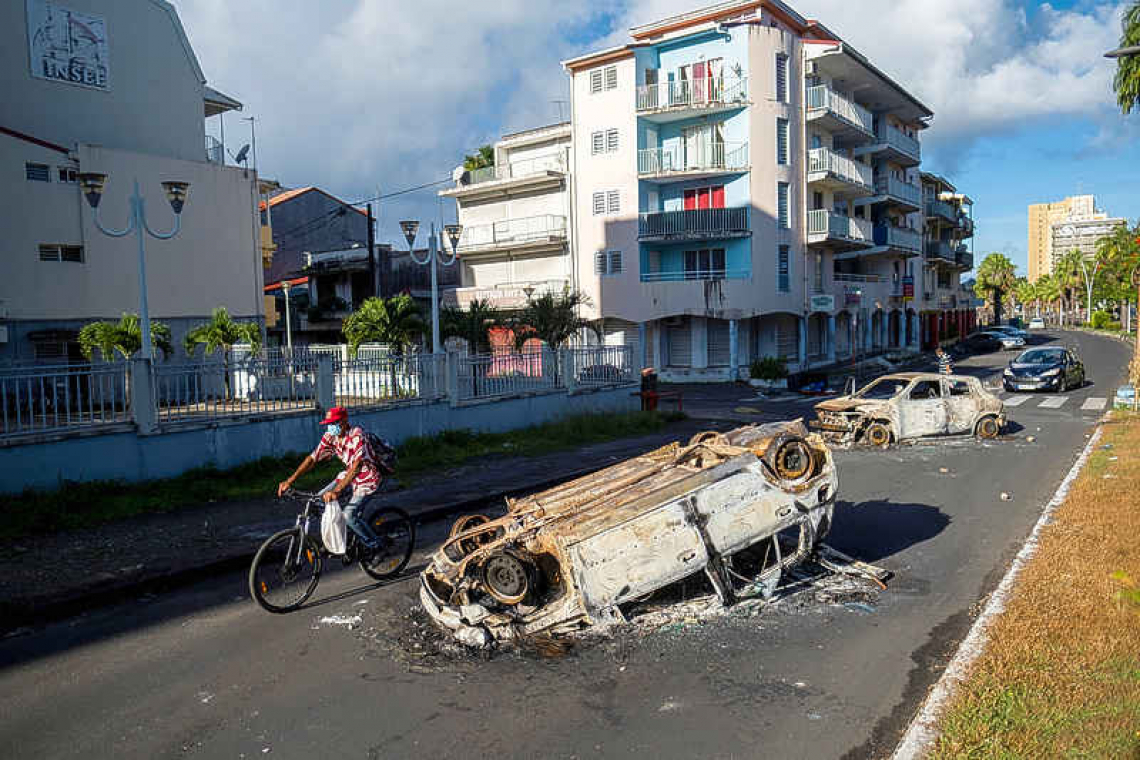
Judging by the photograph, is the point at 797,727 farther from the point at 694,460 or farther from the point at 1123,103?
the point at 1123,103

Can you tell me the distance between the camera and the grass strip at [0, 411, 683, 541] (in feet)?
32.4

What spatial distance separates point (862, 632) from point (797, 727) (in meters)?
1.80

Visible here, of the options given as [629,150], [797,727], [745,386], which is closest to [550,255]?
[629,150]

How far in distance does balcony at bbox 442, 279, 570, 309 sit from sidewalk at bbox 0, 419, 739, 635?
26418 mm

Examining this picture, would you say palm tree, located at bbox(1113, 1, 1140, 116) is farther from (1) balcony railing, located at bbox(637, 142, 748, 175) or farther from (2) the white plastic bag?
(2) the white plastic bag

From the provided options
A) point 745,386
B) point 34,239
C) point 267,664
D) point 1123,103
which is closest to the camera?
point 267,664

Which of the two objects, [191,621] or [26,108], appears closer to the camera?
[191,621]

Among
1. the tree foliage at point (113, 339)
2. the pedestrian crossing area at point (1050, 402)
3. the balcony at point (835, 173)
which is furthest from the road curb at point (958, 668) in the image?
the balcony at point (835, 173)

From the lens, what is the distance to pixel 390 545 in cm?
795

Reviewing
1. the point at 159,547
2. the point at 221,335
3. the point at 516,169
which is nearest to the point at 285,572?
the point at 159,547

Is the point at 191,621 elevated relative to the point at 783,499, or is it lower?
lower

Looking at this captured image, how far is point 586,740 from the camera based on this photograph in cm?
463

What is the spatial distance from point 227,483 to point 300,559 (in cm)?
546

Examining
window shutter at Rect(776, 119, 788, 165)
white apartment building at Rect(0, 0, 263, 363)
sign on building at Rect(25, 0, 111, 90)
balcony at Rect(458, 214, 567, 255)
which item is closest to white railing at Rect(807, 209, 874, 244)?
window shutter at Rect(776, 119, 788, 165)
